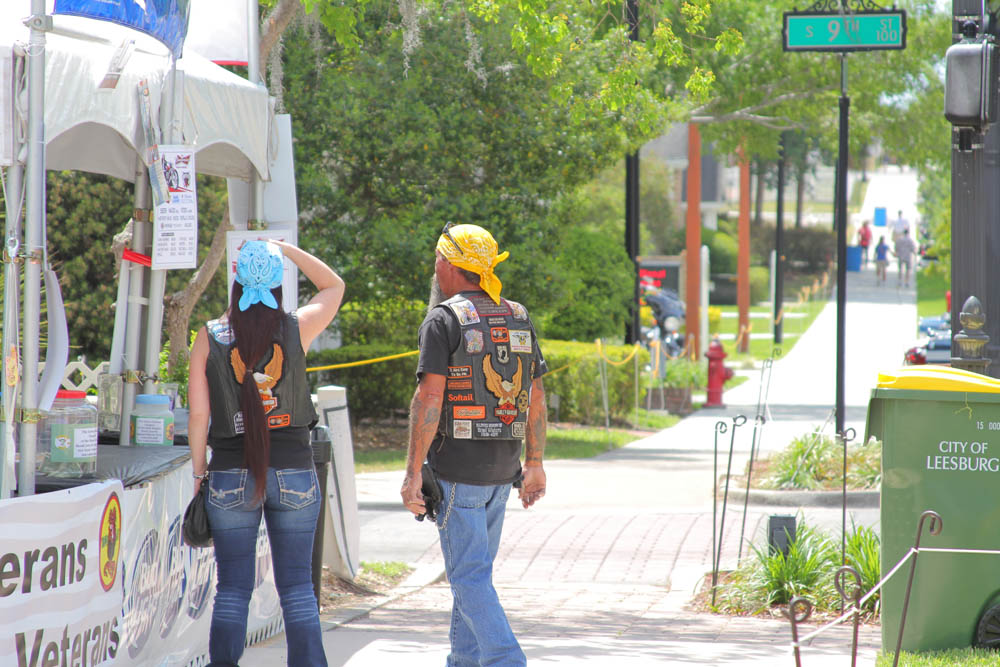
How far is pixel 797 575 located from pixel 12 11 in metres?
5.04

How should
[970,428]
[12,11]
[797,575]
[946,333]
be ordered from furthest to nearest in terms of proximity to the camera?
[946,333], [797,575], [970,428], [12,11]

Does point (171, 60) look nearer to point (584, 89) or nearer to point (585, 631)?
point (585, 631)

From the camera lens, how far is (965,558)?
5.50m

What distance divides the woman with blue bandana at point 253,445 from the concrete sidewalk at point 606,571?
1.17 m

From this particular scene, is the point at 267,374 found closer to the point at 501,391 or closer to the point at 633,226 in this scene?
the point at 501,391

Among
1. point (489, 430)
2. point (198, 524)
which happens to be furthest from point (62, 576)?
point (489, 430)

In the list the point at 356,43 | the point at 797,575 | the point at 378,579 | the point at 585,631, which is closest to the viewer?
the point at 585,631

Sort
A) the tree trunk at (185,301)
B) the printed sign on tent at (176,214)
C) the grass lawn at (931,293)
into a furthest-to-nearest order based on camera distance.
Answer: the grass lawn at (931,293), the tree trunk at (185,301), the printed sign on tent at (176,214)

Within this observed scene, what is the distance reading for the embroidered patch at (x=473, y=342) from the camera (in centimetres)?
473

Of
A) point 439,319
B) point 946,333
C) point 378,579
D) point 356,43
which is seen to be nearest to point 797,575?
point 378,579

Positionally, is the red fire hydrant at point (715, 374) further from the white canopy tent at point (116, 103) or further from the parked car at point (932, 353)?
the white canopy tent at point (116, 103)

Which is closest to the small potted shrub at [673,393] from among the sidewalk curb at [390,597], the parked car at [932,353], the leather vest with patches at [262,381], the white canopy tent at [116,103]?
the parked car at [932,353]

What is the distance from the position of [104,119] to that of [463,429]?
1874mm

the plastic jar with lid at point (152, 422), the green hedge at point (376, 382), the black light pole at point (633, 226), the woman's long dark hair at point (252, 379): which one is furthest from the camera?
the black light pole at point (633, 226)
